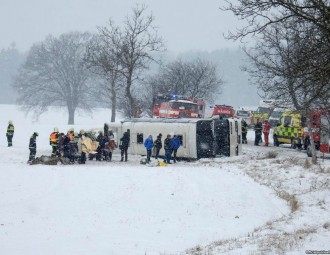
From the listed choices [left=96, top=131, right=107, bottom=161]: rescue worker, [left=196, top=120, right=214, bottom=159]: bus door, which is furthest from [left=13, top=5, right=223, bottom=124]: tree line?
[left=96, top=131, right=107, bottom=161]: rescue worker

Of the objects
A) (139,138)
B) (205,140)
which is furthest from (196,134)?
(139,138)

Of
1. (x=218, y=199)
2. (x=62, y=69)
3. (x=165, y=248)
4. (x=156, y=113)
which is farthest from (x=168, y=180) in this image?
(x=62, y=69)

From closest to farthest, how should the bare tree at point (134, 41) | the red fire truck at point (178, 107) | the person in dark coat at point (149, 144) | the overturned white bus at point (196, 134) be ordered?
the person in dark coat at point (149, 144), the overturned white bus at point (196, 134), the bare tree at point (134, 41), the red fire truck at point (178, 107)

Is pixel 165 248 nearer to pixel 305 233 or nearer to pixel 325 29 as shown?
pixel 305 233

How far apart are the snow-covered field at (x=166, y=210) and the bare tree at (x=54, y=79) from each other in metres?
41.6

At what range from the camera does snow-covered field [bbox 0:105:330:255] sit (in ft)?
38.4

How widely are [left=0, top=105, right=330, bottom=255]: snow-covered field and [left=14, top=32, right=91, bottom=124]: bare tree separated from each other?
41635 millimetres

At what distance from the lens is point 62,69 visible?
62.0 metres

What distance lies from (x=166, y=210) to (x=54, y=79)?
4818cm

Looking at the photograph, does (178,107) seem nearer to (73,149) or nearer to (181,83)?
(181,83)

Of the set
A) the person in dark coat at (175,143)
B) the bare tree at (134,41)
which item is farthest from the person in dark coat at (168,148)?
the bare tree at (134,41)

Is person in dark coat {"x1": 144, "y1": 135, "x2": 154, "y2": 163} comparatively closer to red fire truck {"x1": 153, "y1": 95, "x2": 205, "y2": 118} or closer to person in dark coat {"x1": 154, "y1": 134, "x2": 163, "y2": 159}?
person in dark coat {"x1": 154, "y1": 134, "x2": 163, "y2": 159}

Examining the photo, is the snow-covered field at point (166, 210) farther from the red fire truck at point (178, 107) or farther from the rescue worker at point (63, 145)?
the red fire truck at point (178, 107)

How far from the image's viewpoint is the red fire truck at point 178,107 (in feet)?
127
